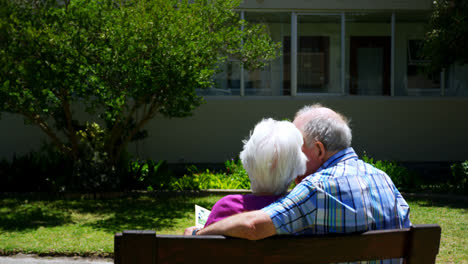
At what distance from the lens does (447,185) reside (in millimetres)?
10578

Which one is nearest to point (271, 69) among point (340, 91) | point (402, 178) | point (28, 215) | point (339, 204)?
point (340, 91)

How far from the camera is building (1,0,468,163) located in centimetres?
1280

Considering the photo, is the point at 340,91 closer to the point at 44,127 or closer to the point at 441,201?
the point at 441,201

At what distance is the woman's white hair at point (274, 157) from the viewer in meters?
2.39

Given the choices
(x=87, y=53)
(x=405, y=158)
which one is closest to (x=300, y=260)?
(x=87, y=53)

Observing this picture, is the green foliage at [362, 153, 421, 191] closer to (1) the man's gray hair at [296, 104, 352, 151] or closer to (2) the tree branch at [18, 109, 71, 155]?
(2) the tree branch at [18, 109, 71, 155]

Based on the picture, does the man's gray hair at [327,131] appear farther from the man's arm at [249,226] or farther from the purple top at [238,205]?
the man's arm at [249,226]

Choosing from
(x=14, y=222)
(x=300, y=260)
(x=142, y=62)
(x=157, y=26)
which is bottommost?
(x=14, y=222)

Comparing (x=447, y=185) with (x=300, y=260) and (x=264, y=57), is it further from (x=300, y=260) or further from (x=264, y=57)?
(x=300, y=260)

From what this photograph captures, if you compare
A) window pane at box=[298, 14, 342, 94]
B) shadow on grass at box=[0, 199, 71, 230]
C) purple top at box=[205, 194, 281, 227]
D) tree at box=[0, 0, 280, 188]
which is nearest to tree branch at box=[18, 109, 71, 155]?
tree at box=[0, 0, 280, 188]

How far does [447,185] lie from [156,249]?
9.69m

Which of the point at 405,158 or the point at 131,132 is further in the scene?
the point at 405,158

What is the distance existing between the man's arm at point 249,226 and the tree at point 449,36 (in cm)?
872

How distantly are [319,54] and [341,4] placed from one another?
131 cm
